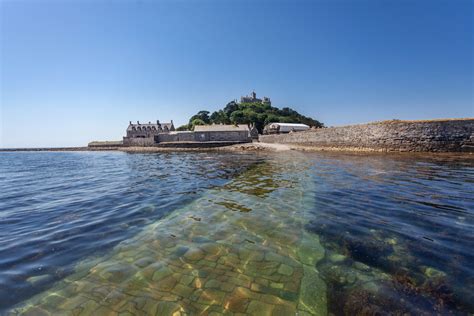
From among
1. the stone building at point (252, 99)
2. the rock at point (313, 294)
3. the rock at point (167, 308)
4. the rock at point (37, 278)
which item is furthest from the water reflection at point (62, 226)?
the stone building at point (252, 99)

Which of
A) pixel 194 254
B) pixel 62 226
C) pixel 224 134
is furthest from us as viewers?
pixel 224 134

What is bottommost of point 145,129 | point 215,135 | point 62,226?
point 62,226

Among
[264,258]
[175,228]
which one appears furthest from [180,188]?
[264,258]

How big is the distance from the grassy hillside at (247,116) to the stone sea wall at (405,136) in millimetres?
66994

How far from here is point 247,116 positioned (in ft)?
335

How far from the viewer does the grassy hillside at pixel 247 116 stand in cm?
10150

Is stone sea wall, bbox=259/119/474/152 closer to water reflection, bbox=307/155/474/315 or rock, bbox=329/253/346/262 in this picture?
water reflection, bbox=307/155/474/315

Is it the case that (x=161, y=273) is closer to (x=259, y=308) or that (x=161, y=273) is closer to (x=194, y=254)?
(x=194, y=254)

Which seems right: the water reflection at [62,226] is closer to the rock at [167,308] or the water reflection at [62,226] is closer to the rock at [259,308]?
the rock at [167,308]

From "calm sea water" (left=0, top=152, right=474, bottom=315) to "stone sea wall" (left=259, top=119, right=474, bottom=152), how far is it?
19.8m

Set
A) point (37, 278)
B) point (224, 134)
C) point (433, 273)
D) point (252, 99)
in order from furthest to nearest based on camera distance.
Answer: point (252, 99), point (224, 134), point (37, 278), point (433, 273)

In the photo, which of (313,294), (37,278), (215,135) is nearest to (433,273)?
(313,294)

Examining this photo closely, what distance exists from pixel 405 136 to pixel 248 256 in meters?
28.6

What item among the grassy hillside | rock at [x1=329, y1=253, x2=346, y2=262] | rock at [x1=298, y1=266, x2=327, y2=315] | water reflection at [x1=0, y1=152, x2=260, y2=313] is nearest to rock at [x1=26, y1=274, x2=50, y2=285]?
water reflection at [x1=0, y1=152, x2=260, y2=313]
